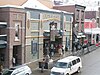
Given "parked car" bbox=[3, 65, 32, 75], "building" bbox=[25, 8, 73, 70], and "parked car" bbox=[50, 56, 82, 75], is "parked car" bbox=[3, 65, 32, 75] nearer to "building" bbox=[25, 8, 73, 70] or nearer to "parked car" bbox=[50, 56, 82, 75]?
"parked car" bbox=[50, 56, 82, 75]

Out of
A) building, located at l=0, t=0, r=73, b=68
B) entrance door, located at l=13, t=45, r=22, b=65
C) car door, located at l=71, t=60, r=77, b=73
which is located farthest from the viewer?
entrance door, located at l=13, t=45, r=22, b=65

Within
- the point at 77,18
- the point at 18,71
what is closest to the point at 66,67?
the point at 18,71

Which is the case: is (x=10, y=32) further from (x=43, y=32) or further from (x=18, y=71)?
(x=18, y=71)

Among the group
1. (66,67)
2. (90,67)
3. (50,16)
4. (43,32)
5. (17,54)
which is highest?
(50,16)

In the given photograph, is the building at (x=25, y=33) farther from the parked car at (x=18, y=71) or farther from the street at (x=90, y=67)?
the parked car at (x=18, y=71)

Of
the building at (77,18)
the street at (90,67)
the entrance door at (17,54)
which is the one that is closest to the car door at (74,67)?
the street at (90,67)

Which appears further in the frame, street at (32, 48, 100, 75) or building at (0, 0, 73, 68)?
building at (0, 0, 73, 68)

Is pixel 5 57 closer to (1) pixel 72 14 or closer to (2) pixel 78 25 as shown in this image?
(1) pixel 72 14

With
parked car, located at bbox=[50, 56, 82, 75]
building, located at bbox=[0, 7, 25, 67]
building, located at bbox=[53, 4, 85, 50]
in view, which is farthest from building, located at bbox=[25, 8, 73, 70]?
parked car, located at bbox=[50, 56, 82, 75]

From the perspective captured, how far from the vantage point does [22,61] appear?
3509cm

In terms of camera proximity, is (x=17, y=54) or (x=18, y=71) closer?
(x=18, y=71)

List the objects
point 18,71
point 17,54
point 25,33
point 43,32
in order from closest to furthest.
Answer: point 18,71 → point 17,54 → point 25,33 → point 43,32

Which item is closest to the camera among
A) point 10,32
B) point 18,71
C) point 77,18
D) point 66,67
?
point 18,71

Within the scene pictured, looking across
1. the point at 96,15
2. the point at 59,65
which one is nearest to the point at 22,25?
the point at 59,65
